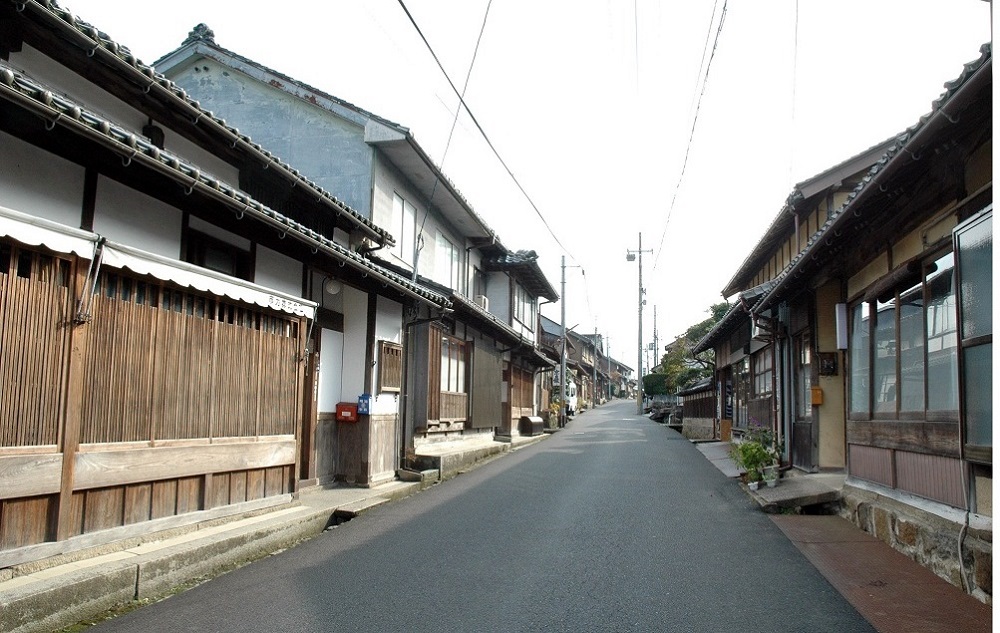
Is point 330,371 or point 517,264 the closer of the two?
point 330,371

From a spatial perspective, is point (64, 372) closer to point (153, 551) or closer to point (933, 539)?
point (153, 551)

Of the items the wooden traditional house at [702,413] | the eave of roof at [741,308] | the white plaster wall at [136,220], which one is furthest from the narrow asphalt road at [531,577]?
the wooden traditional house at [702,413]

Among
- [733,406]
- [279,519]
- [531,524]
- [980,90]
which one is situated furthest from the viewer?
[733,406]

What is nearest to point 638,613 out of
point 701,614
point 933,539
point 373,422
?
point 701,614

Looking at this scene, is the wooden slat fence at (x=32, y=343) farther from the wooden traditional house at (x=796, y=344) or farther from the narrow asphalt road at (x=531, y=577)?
the wooden traditional house at (x=796, y=344)

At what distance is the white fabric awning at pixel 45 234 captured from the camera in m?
5.51

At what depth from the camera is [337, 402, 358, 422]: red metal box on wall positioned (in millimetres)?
12664

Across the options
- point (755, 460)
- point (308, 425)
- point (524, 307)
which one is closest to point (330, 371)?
point (308, 425)

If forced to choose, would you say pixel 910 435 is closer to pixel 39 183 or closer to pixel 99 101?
pixel 39 183

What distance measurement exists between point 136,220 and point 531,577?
18.3 ft

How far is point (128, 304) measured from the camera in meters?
7.11

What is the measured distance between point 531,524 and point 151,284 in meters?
5.58

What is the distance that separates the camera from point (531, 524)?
9.72m

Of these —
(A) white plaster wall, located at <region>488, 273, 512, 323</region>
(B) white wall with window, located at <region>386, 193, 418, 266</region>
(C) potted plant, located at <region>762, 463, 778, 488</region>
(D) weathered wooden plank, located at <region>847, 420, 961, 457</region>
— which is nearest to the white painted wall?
(B) white wall with window, located at <region>386, 193, 418, 266</region>
